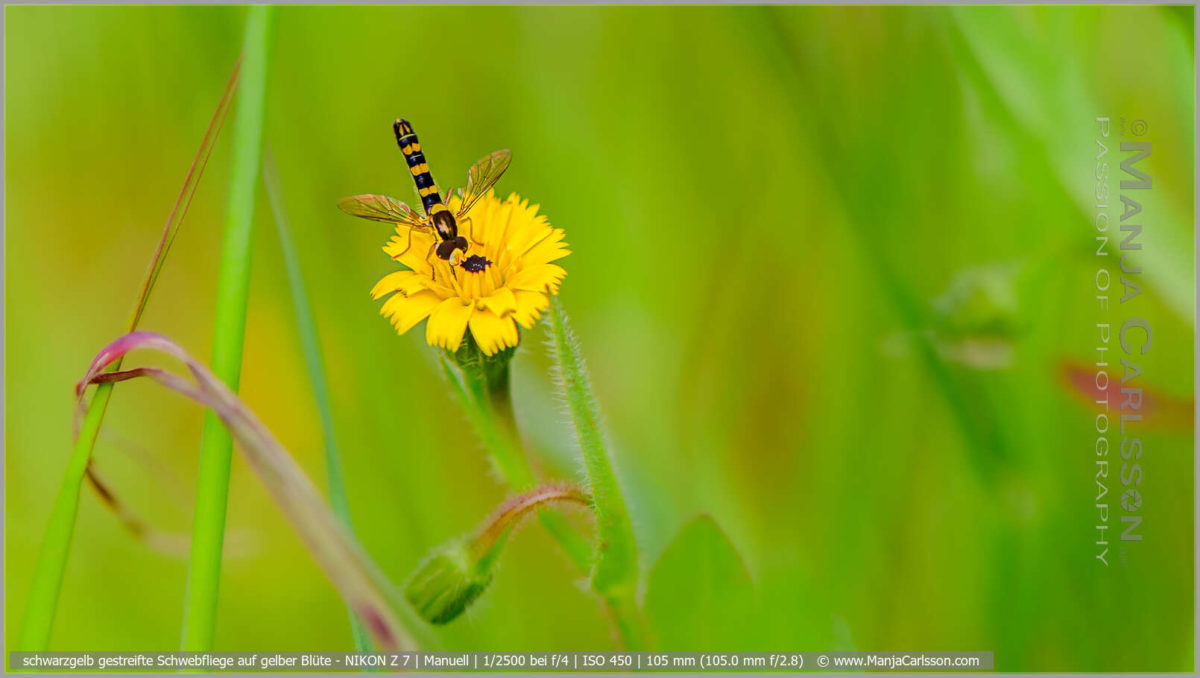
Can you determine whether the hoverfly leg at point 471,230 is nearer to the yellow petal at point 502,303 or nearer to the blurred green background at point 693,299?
the yellow petal at point 502,303

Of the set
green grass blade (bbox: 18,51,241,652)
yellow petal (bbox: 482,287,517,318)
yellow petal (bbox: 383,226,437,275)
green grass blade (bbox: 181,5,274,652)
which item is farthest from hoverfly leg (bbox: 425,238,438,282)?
green grass blade (bbox: 18,51,241,652)

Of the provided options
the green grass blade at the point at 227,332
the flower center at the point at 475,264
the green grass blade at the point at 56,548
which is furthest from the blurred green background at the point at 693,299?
the green grass blade at the point at 56,548

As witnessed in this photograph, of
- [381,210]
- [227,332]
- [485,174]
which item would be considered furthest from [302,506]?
[485,174]

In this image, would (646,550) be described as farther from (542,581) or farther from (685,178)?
(685,178)

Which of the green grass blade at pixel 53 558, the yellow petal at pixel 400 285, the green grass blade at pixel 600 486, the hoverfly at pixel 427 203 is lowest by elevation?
the green grass blade at pixel 600 486

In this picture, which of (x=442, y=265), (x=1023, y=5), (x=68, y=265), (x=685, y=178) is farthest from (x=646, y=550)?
(x=68, y=265)

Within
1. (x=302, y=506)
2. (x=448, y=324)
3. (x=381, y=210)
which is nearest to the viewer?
(x=302, y=506)

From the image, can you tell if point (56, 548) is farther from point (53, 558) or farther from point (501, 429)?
point (501, 429)
